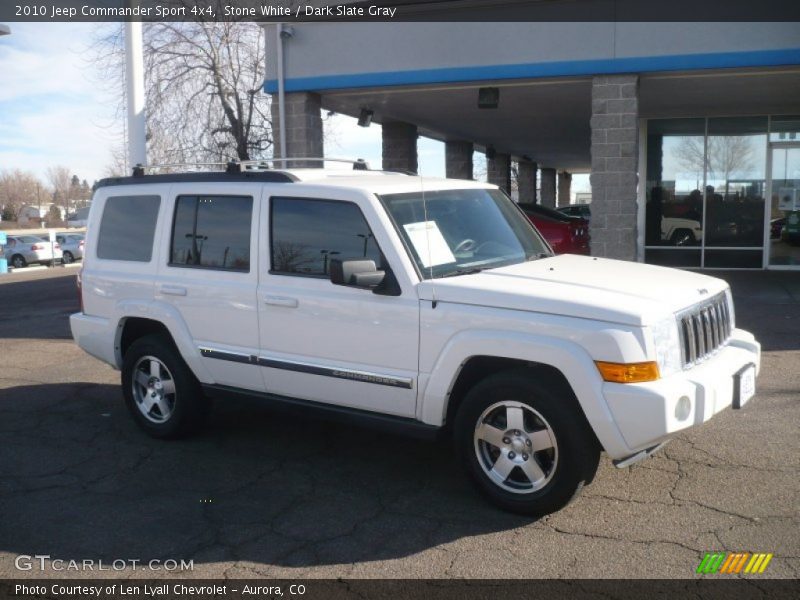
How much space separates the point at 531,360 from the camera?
454 cm

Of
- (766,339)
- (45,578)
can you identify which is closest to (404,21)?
(766,339)

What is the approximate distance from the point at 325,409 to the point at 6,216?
112502mm

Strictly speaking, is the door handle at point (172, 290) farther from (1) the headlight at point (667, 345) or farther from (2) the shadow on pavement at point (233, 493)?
(1) the headlight at point (667, 345)

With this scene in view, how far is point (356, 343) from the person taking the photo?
5172mm

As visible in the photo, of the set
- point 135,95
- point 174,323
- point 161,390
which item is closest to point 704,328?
point 174,323

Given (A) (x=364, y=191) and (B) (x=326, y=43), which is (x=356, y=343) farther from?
(B) (x=326, y=43)

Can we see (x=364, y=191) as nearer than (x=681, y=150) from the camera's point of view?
Yes

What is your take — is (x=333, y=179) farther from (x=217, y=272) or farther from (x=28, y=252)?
(x=28, y=252)

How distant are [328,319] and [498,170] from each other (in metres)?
23.6

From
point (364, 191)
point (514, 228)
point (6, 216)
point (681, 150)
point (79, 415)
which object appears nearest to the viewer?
point (364, 191)

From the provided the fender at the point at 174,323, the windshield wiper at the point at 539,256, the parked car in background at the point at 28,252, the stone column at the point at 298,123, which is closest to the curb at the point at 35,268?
the parked car in background at the point at 28,252

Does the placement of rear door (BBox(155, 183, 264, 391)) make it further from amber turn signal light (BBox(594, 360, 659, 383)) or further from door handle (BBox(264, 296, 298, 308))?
amber turn signal light (BBox(594, 360, 659, 383))

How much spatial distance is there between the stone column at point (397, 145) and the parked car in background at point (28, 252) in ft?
68.1

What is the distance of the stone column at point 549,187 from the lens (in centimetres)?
3909
